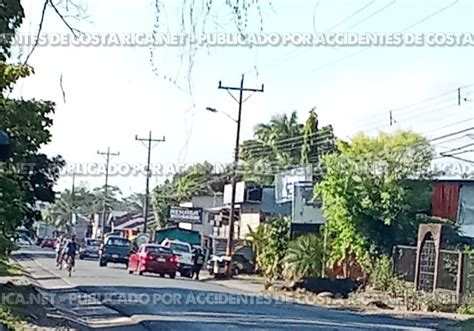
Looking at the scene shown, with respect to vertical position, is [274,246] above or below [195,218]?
below

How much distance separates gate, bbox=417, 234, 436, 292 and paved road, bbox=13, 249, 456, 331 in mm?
4960

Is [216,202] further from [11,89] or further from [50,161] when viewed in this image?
[11,89]

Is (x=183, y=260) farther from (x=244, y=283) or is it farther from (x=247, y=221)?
(x=247, y=221)

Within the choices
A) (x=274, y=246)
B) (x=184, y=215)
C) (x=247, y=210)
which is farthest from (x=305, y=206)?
(x=184, y=215)

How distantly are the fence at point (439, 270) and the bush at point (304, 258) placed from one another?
18.7 ft

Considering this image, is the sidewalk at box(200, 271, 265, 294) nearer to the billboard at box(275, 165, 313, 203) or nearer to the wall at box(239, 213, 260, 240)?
the billboard at box(275, 165, 313, 203)

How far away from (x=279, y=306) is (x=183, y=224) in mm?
58147

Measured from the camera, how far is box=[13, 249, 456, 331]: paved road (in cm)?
2322

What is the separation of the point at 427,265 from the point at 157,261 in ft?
47.2

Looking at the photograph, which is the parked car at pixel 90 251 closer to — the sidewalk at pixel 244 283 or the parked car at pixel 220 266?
the parked car at pixel 220 266

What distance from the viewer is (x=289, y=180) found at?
58875mm

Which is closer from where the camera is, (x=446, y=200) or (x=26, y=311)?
(x=26, y=311)

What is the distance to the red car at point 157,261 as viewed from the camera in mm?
45772

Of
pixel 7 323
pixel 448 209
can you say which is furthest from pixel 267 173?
pixel 7 323
